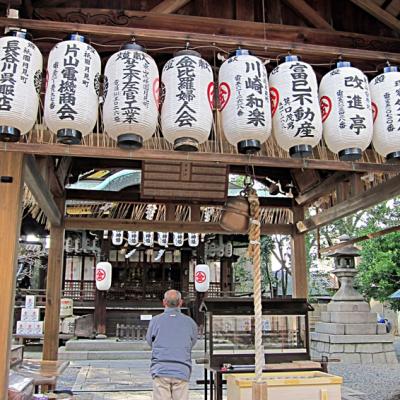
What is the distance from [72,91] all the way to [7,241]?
1.38 metres

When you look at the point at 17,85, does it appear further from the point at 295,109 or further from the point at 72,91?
the point at 295,109

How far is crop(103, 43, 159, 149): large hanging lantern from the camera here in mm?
2881

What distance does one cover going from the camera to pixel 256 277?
11.1 feet

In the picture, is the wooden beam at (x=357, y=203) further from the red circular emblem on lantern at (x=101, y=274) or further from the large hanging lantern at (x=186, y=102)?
the red circular emblem on lantern at (x=101, y=274)

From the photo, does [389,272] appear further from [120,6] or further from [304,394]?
[120,6]

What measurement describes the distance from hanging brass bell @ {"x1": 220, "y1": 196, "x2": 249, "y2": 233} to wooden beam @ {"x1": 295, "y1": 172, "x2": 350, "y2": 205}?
2.57 metres

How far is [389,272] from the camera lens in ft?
43.4

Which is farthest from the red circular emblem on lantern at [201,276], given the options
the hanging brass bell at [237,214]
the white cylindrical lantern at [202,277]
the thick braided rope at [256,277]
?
the thick braided rope at [256,277]

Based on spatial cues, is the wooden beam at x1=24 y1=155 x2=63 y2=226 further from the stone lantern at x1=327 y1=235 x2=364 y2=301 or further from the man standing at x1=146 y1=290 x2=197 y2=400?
the stone lantern at x1=327 y1=235 x2=364 y2=301

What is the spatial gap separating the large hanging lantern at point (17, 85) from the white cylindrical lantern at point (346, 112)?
6.47 ft

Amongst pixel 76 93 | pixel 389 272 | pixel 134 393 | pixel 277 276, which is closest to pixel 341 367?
pixel 389 272

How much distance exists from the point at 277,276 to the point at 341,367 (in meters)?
12.9

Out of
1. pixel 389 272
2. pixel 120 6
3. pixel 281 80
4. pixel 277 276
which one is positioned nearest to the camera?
pixel 281 80

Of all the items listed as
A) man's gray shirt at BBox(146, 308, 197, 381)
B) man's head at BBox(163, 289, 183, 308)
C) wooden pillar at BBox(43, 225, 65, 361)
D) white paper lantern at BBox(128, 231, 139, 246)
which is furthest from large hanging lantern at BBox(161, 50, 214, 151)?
white paper lantern at BBox(128, 231, 139, 246)
